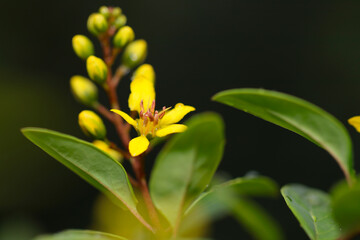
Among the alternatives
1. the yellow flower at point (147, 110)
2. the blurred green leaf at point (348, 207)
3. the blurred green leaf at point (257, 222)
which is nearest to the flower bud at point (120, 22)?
the yellow flower at point (147, 110)

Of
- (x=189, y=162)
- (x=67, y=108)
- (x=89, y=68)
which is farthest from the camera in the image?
(x=67, y=108)

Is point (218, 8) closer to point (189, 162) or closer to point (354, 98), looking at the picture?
point (354, 98)

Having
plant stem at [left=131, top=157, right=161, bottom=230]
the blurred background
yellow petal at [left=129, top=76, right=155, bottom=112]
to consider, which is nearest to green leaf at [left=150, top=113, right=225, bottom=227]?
plant stem at [left=131, top=157, right=161, bottom=230]

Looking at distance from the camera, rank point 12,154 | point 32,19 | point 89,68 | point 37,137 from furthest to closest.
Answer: point 32,19, point 12,154, point 89,68, point 37,137

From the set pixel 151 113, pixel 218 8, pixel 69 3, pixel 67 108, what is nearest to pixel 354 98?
pixel 218 8

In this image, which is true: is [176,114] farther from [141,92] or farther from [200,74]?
[200,74]

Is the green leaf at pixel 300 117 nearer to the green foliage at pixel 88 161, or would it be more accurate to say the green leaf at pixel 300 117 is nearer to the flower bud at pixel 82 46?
the green foliage at pixel 88 161
